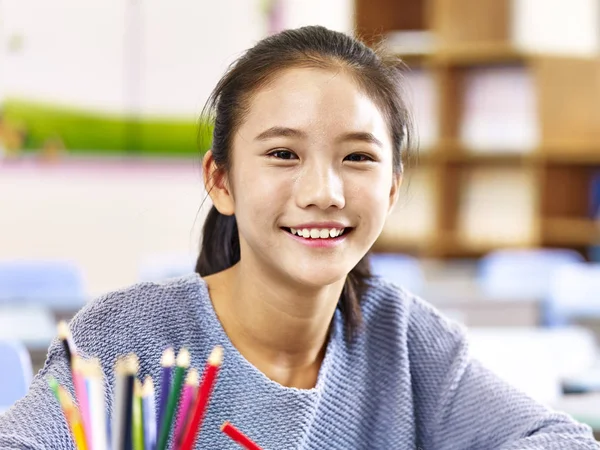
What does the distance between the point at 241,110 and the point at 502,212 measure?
4.59 meters

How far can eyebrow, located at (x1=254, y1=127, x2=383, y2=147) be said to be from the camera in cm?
110

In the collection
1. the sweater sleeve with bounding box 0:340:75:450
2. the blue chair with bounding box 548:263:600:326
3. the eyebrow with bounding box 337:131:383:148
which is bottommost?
the blue chair with bounding box 548:263:600:326

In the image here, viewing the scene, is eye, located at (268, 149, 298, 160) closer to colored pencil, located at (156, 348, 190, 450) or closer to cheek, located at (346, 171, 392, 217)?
cheek, located at (346, 171, 392, 217)

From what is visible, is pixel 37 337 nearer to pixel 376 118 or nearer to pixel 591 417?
pixel 591 417

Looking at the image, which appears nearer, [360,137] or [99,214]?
[360,137]

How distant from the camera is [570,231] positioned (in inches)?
217

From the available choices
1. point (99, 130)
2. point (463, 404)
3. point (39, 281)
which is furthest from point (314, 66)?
point (99, 130)

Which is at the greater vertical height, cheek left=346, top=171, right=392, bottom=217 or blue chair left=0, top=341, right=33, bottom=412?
cheek left=346, top=171, right=392, bottom=217

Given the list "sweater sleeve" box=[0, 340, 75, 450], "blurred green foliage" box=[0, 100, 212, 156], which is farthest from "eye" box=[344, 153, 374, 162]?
"blurred green foliage" box=[0, 100, 212, 156]

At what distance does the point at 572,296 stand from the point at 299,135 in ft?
10.2

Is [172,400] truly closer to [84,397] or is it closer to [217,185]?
[84,397]

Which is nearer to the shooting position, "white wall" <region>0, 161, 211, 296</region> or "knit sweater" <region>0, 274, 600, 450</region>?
"knit sweater" <region>0, 274, 600, 450</region>

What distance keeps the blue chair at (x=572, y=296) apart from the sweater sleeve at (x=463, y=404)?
272 cm

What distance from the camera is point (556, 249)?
5656mm
